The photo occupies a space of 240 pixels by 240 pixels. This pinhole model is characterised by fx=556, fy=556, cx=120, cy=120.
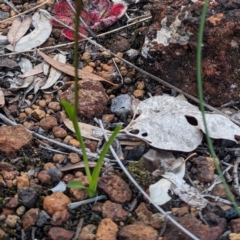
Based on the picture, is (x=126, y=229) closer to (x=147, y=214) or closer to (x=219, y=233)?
(x=147, y=214)

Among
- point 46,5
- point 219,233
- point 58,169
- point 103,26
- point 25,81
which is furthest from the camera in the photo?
point 46,5

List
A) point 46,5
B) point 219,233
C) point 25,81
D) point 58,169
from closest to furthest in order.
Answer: point 219,233
point 58,169
point 25,81
point 46,5

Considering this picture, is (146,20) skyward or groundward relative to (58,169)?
skyward

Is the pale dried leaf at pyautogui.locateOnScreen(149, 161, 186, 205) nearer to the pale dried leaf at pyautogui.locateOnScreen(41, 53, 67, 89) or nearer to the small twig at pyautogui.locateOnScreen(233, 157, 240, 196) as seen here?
the small twig at pyautogui.locateOnScreen(233, 157, 240, 196)

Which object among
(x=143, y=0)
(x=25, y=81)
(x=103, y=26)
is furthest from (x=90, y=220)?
(x=143, y=0)

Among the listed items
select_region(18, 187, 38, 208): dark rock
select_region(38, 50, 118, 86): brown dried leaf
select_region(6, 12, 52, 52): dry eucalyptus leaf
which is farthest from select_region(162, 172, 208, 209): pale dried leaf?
select_region(6, 12, 52, 52): dry eucalyptus leaf

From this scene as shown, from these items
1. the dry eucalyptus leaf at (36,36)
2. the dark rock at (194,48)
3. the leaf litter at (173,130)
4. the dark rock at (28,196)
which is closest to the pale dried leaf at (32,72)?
the dry eucalyptus leaf at (36,36)

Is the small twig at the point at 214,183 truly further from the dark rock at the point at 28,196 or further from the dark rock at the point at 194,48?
the dark rock at the point at 28,196
